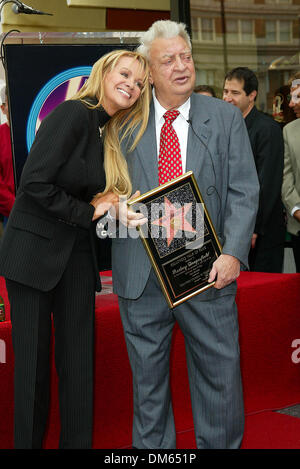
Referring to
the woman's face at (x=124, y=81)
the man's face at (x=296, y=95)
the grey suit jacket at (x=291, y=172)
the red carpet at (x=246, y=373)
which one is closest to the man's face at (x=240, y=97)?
the man's face at (x=296, y=95)

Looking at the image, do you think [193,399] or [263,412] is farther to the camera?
[263,412]

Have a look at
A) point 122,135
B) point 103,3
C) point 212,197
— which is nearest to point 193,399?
point 212,197

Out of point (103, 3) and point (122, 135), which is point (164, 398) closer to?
point (122, 135)

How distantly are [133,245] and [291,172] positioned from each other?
147 cm

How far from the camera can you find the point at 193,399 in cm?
223

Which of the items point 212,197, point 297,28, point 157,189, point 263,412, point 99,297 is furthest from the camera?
point 297,28

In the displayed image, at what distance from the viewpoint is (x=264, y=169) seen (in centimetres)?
356

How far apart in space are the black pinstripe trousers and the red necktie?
0.36 metres

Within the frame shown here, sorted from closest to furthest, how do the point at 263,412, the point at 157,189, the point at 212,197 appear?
the point at 157,189 < the point at 212,197 < the point at 263,412

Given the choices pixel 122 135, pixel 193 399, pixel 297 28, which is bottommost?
→ pixel 193 399

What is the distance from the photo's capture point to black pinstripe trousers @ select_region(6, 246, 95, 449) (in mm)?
2113

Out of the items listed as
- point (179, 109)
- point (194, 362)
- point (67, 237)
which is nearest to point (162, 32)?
point (179, 109)

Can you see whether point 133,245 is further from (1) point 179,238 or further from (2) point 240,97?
(2) point 240,97
